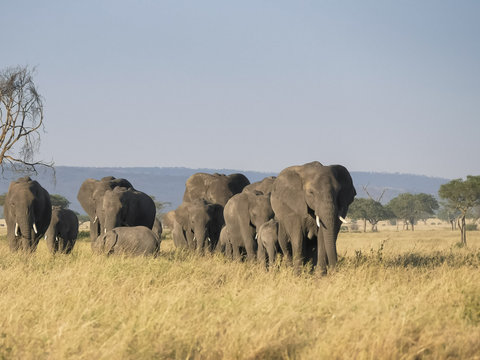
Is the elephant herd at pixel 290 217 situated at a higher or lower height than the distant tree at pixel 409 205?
higher

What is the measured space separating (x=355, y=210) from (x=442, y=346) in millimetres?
93553

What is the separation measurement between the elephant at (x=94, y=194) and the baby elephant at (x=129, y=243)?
695 centimetres

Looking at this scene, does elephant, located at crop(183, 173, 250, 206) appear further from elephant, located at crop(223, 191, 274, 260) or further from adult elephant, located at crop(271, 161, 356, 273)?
adult elephant, located at crop(271, 161, 356, 273)

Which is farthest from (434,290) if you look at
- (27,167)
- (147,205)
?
(27,167)

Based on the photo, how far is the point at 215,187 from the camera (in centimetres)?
2661

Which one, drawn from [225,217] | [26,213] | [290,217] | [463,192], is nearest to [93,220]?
[26,213]

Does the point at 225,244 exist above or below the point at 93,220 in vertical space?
below

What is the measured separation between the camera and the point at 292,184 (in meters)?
14.6

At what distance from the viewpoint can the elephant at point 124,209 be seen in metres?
21.1

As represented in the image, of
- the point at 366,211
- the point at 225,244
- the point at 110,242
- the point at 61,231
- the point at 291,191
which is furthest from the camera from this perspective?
the point at 366,211

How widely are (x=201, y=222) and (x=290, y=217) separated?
7.45m

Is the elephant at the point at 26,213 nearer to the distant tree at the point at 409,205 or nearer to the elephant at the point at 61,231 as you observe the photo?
the elephant at the point at 61,231

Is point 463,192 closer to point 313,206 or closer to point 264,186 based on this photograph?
point 264,186

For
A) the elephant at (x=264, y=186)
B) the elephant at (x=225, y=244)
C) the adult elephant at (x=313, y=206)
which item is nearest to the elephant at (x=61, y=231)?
the elephant at (x=225, y=244)
